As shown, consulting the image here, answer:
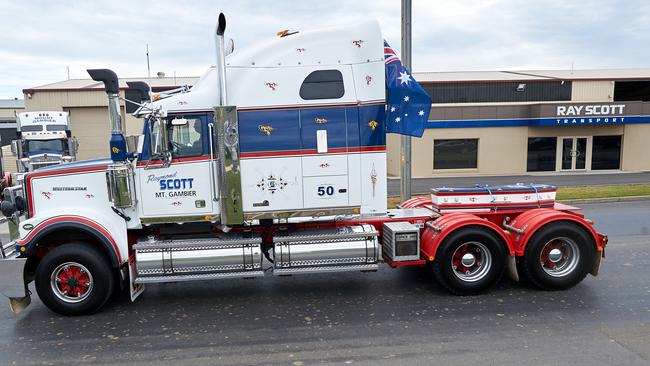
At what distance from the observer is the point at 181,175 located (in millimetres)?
6406

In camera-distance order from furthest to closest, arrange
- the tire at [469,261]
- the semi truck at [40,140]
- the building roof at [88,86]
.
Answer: the building roof at [88,86] < the semi truck at [40,140] < the tire at [469,261]

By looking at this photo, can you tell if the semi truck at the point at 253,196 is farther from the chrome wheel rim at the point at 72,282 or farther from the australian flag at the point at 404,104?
the australian flag at the point at 404,104

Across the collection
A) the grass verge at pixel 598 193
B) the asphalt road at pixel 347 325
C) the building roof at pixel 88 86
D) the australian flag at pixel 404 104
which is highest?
the building roof at pixel 88 86

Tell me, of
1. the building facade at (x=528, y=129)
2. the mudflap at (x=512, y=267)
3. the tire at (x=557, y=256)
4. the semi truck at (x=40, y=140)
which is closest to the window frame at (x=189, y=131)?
the mudflap at (x=512, y=267)

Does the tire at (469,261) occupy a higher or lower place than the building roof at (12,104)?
lower

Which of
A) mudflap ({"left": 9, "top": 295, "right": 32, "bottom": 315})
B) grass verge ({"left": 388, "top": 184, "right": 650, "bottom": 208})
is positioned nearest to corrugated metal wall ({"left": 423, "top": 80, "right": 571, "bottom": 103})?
grass verge ({"left": 388, "top": 184, "right": 650, "bottom": 208})

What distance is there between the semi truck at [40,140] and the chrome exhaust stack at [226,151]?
1840cm

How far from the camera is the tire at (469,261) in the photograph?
6.55 meters

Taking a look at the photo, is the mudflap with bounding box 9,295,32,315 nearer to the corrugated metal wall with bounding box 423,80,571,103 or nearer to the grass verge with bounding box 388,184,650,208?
the grass verge with bounding box 388,184,650,208

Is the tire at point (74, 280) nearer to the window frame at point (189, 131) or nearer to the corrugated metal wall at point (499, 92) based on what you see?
the window frame at point (189, 131)

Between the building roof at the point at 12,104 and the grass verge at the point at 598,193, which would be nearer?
the grass verge at the point at 598,193

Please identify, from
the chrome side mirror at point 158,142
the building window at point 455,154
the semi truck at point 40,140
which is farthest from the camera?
the building window at point 455,154

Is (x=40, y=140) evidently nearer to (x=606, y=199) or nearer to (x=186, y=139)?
(x=186, y=139)

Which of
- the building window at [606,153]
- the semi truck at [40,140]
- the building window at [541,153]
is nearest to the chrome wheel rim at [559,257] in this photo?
the semi truck at [40,140]
